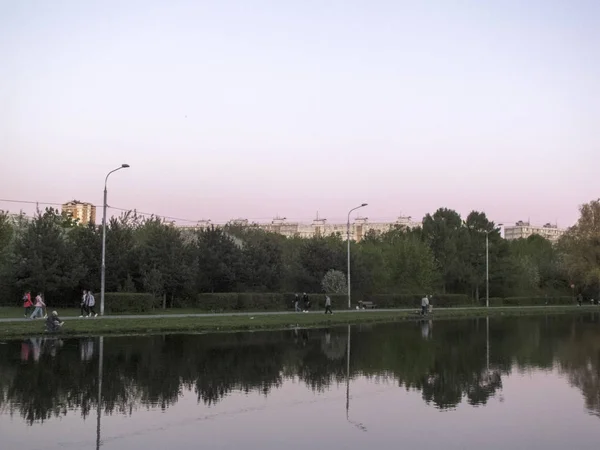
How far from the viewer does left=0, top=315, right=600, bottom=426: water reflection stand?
14289 mm

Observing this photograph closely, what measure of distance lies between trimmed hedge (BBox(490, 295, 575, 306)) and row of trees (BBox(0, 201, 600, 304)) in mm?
3005

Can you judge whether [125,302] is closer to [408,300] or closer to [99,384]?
[99,384]

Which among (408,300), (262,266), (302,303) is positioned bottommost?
(408,300)

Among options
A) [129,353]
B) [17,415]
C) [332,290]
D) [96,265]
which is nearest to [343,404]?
[17,415]

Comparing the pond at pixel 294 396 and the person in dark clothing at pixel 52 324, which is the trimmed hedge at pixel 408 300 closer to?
the person in dark clothing at pixel 52 324

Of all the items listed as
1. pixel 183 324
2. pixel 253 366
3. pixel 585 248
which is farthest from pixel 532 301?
pixel 253 366

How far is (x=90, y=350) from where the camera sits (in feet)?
77.9

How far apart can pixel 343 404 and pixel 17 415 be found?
6.33 metres

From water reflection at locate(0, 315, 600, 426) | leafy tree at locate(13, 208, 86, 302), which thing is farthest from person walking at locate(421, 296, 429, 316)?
leafy tree at locate(13, 208, 86, 302)

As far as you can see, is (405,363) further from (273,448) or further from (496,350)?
(273,448)

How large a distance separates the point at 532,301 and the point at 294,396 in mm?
71661

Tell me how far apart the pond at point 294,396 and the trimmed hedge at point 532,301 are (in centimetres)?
5304

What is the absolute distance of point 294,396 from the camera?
1482 centimetres

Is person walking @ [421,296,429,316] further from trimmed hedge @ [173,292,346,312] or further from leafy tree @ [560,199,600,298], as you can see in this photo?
leafy tree @ [560,199,600,298]
